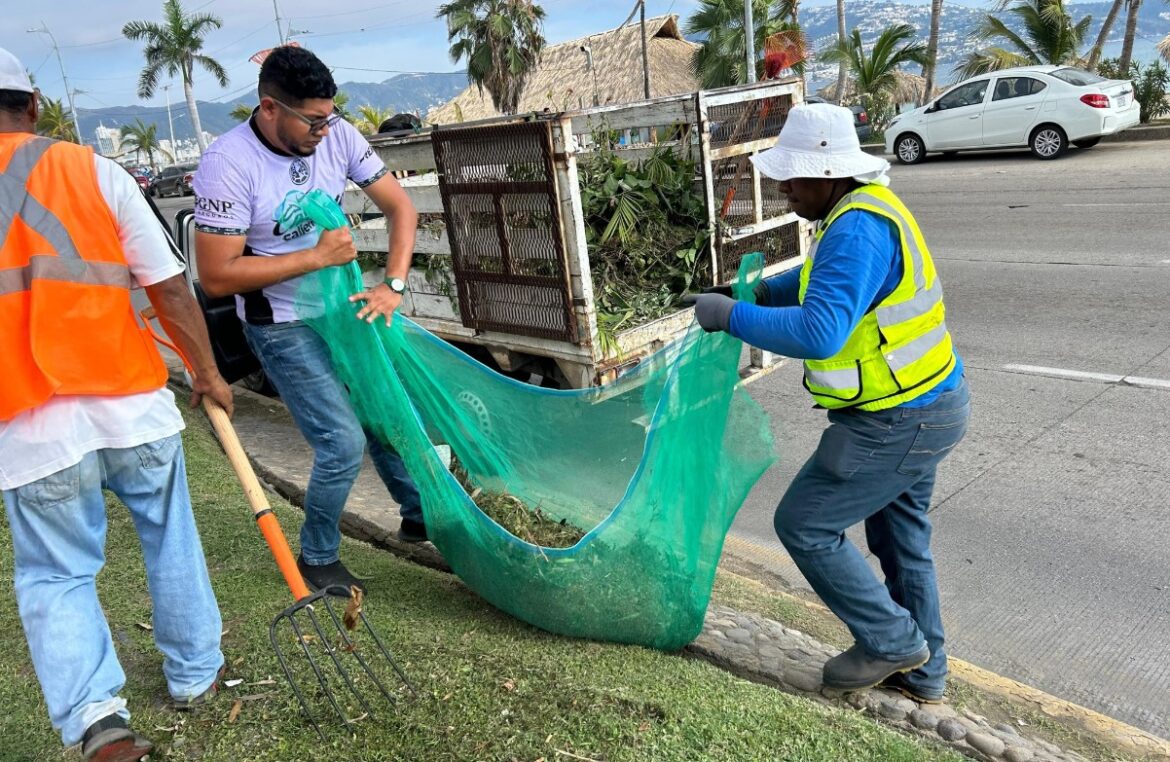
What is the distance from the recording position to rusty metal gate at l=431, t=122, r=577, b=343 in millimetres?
4496

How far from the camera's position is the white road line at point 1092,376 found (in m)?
5.69

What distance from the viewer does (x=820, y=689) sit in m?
A: 3.01

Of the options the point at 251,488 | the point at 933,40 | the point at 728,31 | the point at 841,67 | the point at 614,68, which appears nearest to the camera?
the point at 251,488

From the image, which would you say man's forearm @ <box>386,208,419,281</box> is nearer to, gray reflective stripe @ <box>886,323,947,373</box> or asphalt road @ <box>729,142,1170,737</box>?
gray reflective stripe @ <box>886,323,947,373</box>

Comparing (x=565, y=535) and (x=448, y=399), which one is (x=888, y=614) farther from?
(x=448, y=399)

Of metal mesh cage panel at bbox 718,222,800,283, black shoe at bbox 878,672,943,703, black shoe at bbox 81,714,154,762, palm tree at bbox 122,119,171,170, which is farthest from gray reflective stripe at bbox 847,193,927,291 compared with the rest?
palm tree at bbox 122,119,171,170

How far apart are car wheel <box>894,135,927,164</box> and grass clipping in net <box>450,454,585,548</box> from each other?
16.6 meters

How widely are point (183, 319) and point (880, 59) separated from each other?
2326 cm

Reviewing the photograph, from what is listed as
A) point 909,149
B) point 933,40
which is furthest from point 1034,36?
point 909,149

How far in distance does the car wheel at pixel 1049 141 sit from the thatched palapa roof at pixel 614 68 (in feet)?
49.3

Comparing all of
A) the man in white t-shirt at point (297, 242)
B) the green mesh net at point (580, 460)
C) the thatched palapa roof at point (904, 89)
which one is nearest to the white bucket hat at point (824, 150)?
the green mesh net at point (580, 460)

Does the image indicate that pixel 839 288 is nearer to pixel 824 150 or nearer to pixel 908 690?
pixel 824 150

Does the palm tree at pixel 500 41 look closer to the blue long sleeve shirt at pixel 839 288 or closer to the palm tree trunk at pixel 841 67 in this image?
the palm tree trunk at pixel 841 67

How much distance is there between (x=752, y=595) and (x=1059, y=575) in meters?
1.25
